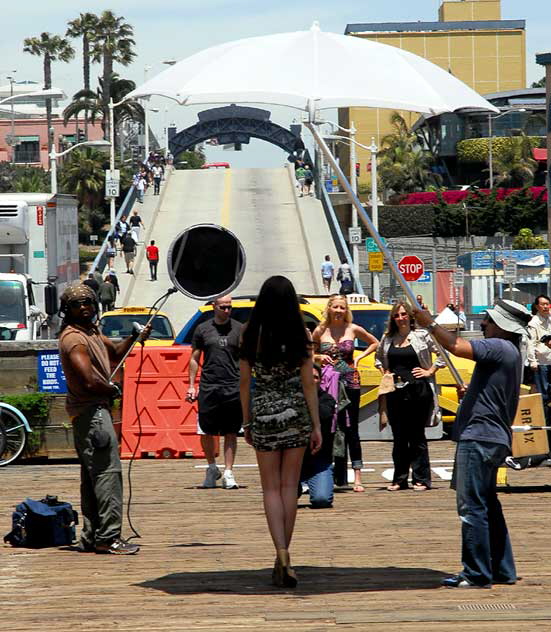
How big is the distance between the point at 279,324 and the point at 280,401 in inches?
17.8

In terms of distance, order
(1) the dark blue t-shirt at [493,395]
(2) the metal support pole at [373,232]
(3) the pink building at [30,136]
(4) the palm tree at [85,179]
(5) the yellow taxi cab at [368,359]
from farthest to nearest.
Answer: (3) the pink building at [30,136], (4) the palm tree at [85,179], (5) the yellow taxi cab at [368,359], (2) the metal support pole at [373,232], (1) the dark blue t-shirt at [493,395]

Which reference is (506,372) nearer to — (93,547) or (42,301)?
(93,547)

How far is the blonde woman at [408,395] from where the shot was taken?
43.0 ft

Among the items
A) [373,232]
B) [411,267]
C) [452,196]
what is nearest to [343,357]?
[373,232]

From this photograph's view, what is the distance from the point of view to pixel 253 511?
1164 centimetres

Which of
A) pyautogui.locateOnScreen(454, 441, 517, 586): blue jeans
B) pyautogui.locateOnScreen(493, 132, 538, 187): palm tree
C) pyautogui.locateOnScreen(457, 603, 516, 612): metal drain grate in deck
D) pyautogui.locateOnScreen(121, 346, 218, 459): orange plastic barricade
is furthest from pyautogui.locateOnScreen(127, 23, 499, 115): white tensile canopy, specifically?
pyautogui.locateOnScreen(493, 132, 538, 187): palm tree

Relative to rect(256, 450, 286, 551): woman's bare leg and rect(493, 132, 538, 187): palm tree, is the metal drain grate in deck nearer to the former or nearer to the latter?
rect(256, 450, 286, 551): woman's bare leg

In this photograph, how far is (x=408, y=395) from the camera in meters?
13.1

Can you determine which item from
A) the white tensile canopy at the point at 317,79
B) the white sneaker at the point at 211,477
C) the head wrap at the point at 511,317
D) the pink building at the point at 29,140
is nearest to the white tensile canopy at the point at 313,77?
the white tensile canopy at the point at 317,79

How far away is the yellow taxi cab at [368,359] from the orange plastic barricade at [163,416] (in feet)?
5.97

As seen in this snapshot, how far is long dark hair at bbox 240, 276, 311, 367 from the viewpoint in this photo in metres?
7.87

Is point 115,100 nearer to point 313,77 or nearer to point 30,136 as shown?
point 30,136

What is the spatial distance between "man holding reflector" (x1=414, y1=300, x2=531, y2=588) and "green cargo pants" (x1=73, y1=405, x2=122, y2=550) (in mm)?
2483

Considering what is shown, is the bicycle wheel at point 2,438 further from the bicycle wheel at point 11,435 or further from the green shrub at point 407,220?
the green shrub at point 407,220
